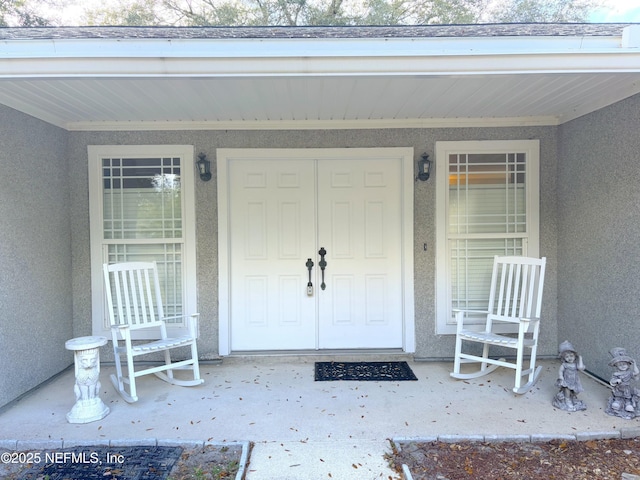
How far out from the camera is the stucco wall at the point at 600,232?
3088mm

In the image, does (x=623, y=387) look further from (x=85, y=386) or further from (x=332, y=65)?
(x=85, y=386)

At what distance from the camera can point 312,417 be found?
287cm

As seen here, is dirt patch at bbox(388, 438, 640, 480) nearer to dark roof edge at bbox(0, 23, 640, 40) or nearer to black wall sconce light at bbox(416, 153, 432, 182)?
black wall sconce light at bbox(416, 153, 432, 182)

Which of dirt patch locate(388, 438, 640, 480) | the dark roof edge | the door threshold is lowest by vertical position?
dirt patch locate(388, 438, 640, 480)

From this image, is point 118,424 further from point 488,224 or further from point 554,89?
point 554,89

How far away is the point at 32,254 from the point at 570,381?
14.4ft

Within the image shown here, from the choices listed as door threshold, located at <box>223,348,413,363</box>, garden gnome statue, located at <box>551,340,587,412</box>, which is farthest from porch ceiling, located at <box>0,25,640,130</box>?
door threshold, located at <box>223,348,413,363</box>

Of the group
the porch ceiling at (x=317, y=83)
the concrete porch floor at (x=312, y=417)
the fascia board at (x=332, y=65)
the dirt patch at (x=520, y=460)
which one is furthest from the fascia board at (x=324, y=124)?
the dirt patch at (x=520, y=460)

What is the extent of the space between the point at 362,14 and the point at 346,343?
911 cm

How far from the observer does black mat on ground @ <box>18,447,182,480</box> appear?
2271mm

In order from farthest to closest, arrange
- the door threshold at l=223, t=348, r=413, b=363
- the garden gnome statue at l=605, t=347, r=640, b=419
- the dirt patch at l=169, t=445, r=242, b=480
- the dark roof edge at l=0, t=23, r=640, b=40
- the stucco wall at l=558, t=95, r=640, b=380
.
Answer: the door threshold at l=223, t=348, r=413, b=363 < the dark roof edge at l=0, t=23, r=640, b=40 < the stucco wall at l=558, t=95, r=640, b=380 < the garden gnome statue at l=605, t=347, r=640, b=419 < the dirt patch at l=169, t=445, r=242, b=480

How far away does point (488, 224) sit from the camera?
4.05 metres

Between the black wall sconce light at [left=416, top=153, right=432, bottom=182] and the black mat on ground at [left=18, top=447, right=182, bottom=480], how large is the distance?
121 inches

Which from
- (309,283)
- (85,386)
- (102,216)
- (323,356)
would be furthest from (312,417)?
(102,216)
